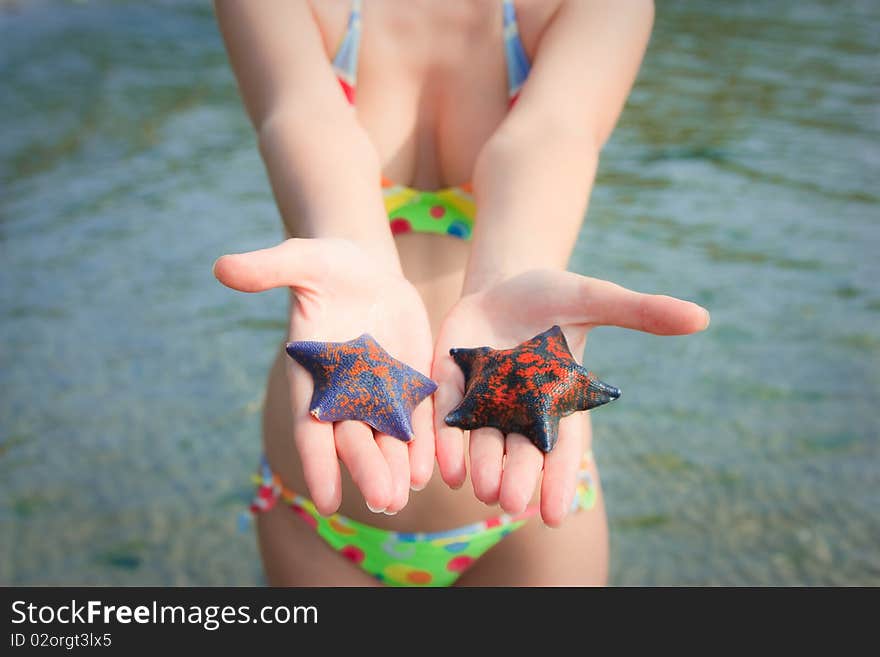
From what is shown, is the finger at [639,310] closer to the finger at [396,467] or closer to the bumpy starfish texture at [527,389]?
the bumpy starfish texture at [527,389]

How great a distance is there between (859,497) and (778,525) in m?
0.50

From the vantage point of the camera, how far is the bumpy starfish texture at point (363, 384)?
1792 mm

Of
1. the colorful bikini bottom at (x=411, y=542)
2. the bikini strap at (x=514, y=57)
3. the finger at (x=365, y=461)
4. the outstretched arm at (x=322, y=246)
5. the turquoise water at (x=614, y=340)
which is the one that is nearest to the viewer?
the finger at (x=365, y=461)

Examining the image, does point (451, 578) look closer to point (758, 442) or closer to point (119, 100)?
point (758, 442)

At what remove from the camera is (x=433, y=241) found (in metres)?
2.49

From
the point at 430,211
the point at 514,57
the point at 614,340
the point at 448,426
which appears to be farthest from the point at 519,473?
the point at 614,340

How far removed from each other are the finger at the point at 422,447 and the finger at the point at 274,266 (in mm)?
422

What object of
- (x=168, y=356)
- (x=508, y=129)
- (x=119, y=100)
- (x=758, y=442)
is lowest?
(x=119, y=100)

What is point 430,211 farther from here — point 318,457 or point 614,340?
point 614,340

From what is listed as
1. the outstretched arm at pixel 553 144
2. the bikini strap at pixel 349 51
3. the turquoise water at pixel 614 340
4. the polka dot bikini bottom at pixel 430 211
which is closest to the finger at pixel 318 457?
the outstretched arm at pixel 553 144

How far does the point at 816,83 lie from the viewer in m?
10.7

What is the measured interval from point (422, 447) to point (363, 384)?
21 centimetres
